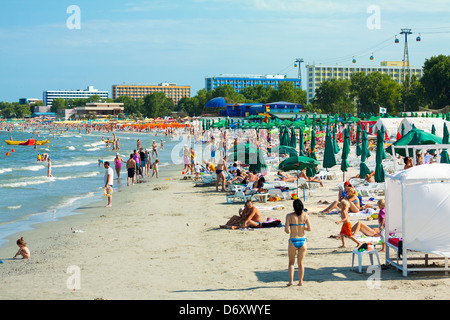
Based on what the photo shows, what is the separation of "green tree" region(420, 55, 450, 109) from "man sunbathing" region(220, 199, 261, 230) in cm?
6109

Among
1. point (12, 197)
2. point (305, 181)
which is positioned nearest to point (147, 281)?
point (305, 181)

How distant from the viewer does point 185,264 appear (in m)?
9.96

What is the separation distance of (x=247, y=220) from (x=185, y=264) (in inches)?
132

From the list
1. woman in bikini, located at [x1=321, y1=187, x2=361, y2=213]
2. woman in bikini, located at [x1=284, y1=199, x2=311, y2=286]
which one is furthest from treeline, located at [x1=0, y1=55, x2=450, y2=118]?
woman in bikini, located at [x1=284, y1=199, x2=311, y2=286]

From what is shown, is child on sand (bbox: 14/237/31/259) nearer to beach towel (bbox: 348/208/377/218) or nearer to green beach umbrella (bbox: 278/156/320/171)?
green beach umbrella (bbox: 278/156/320/171)

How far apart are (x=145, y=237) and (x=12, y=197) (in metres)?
11.7

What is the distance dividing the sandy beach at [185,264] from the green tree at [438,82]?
191 ft

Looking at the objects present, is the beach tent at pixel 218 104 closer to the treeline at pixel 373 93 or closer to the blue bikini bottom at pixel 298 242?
the treeline at pixel 373 93

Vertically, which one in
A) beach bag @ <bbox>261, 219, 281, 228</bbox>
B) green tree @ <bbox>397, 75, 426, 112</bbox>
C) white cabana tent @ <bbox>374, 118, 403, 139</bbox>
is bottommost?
beach bag @ <bbox>261, 219, 281, 228</bbox>

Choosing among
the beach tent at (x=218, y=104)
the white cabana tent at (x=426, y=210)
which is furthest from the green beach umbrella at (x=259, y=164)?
the beach tent at (x=218, y=104)

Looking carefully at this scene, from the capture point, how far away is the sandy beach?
8055 mm

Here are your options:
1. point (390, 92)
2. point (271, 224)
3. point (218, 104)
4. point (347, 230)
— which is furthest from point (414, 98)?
point (347, 230)
